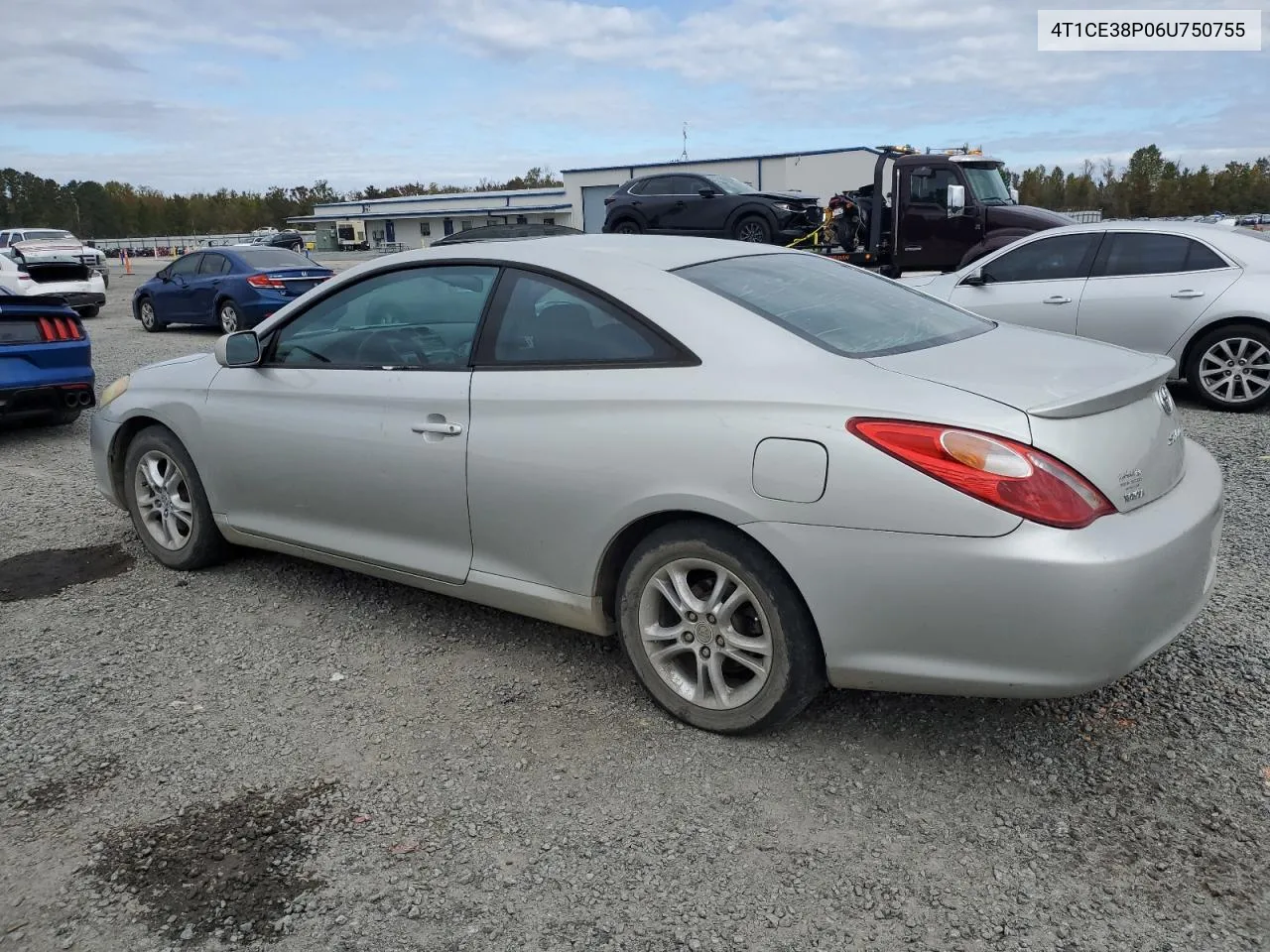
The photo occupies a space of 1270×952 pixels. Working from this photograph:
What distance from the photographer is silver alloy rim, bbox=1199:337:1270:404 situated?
7.71 metres

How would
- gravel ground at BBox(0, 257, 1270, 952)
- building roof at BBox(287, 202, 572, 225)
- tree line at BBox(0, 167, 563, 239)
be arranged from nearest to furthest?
gravel ground at BBox(0, 257, 1270, 952), building roof at BBox(287, 202, 572, 225), tree line at BBox(0, 167, 563, 239)

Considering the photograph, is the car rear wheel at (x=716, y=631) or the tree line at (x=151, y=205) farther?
the tree line at (x=151, y=205)

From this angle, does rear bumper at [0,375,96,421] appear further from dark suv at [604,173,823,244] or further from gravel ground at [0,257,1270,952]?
dark suv at [604,173,823,244]

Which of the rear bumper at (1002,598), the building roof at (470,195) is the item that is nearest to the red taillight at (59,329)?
the rear bumper at (1002,598)

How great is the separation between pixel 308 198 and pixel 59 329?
134855mm

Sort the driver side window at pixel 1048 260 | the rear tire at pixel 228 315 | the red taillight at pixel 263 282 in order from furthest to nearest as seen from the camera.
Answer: the rear tire at pixel 228 315 < the red taillight at pixel 263 282 < the driver side window at pixel 1048 260

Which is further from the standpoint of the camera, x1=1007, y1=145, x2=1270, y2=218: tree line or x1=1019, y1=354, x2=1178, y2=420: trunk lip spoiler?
x1=1007, y1=145, x2=1270, y2=218: tree line

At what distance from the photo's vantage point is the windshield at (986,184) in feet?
47.9

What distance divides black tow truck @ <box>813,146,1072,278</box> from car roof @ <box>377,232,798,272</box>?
11271 millimetres

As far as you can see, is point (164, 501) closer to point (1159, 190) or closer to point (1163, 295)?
point (1163, 295)

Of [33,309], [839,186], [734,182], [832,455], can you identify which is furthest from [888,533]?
[839,186]

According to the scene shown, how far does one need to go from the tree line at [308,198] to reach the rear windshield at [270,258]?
11.3m

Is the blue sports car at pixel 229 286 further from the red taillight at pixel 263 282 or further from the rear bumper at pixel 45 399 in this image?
the rear bumper at pixel 45 399

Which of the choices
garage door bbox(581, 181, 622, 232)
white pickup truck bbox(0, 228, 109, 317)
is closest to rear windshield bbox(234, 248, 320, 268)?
white pickup truck bbox(0, 228, 109, 317)
